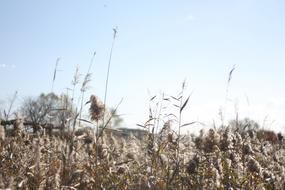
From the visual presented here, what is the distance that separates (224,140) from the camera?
5395 millimetres

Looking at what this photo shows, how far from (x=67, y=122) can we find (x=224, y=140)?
199 centimetres

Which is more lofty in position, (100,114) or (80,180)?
(100,114)

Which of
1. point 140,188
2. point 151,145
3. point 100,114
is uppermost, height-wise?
point 100,114

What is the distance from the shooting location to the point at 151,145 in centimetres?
544

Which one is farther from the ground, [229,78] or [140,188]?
[229,78]

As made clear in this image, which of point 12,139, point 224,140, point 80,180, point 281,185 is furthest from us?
point 12,139

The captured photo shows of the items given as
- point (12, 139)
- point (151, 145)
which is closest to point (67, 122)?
point (151, 145)

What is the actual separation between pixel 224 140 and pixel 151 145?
935 millimetres

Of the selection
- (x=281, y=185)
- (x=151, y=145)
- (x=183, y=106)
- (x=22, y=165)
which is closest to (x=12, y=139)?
(x=22, y=165)

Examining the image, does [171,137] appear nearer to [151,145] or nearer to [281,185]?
[151,145]

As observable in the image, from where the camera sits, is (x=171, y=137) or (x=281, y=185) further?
(x=171, y=137)

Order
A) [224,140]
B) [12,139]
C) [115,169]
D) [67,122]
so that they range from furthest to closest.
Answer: [12,139]
[115,169]
[224,140]
[67,122]

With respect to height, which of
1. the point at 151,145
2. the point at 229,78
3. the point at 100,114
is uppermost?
the point at 229,78

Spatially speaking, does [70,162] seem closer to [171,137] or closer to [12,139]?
[171,137]
